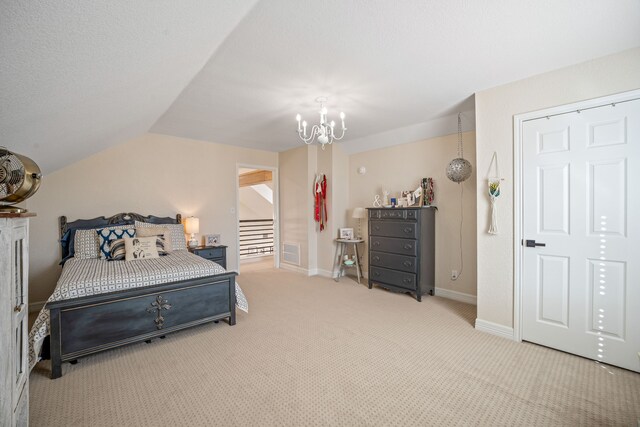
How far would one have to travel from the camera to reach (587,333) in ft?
7.75

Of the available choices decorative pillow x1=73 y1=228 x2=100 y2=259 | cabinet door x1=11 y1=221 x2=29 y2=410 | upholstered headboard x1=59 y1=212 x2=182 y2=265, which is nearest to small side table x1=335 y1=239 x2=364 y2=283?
upholstered headboard x1=59 y1=212 x2=182 y2=265

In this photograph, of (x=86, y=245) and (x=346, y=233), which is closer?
(x=86, y=245)

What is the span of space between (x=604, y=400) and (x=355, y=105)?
3.25 m

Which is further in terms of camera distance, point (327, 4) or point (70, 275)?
point (70, 275)

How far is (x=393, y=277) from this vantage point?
4.11 meters

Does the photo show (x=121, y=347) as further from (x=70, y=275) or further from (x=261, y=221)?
(x=261, y=221)

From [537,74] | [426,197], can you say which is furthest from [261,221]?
[537,74]

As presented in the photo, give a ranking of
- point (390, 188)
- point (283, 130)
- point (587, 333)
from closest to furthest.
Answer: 1. point (587, 333)
2. point (283, 130)
3. point (390, 188)

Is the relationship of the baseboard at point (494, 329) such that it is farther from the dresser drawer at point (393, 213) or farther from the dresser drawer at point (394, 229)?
the dresser drawer at point (393, 213)

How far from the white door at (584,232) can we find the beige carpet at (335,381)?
0.26 meters

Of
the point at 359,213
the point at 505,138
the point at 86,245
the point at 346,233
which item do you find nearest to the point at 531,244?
the point at 505,138

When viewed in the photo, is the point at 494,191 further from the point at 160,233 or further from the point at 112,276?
the point at 160,233

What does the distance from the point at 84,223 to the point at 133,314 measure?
222cm

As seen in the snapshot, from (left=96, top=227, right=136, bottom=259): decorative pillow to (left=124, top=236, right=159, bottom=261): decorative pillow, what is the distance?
0.22 metres
